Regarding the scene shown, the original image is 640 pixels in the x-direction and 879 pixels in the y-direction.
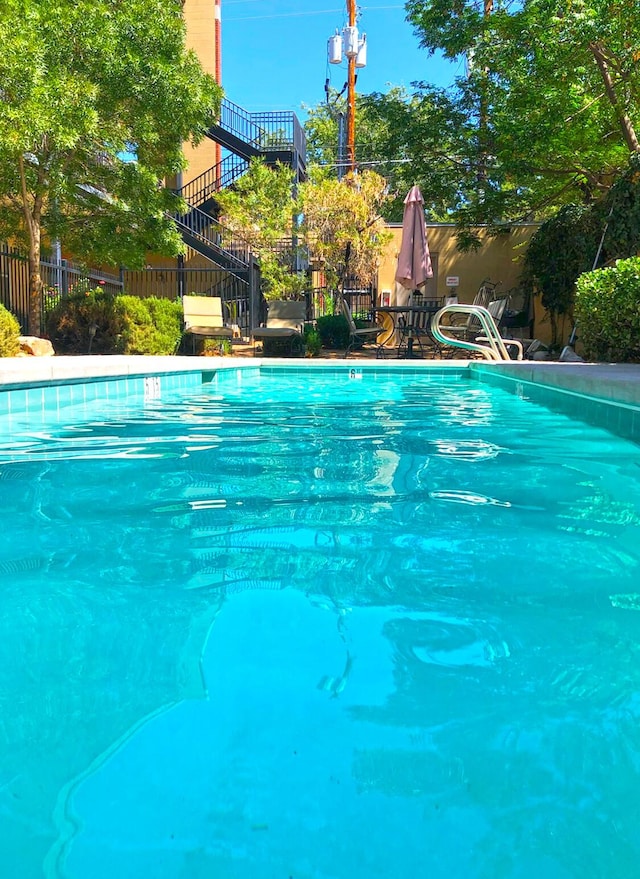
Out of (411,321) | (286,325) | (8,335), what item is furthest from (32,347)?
(411,321)

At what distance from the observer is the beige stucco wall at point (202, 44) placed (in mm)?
20297

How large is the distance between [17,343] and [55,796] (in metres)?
8.23

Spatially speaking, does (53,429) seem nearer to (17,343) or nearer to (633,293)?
(17,343)

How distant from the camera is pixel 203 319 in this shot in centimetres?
1251

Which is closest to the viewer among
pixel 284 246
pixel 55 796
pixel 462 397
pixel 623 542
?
pixel 55 796

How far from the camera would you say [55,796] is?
1.06m

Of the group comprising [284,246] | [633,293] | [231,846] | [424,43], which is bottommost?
[231,846]

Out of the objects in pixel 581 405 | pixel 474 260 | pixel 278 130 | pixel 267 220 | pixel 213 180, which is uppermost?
pixel 278 130

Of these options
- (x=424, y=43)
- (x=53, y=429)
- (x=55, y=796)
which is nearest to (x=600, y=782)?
(x=55, y=796)

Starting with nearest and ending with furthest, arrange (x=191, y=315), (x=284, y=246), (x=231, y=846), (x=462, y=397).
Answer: (x=231, y=846), (x=462, y=397), (x=191, y=315), (x=284, y=246)

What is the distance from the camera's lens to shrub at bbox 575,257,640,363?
7.94 m

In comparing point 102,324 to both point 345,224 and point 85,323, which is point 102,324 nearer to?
point 85,323

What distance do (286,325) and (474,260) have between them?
456cm

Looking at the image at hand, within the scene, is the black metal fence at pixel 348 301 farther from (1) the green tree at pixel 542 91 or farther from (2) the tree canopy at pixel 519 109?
(1) the green tree at pixel 542 91
